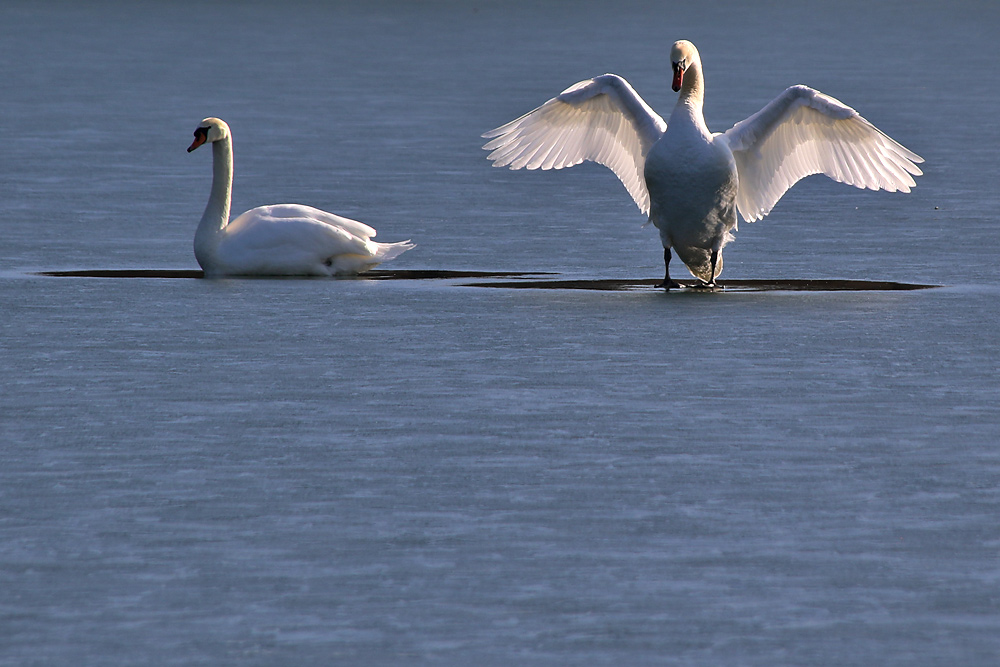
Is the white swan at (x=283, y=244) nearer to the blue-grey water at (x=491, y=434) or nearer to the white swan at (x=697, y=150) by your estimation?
the blue-grey water at (x=491, y=434)

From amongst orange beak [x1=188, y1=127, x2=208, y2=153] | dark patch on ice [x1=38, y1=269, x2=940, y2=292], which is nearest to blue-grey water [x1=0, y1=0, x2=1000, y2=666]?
dark patch on ice [x1=38, y1=269, x2=940, y2=292]

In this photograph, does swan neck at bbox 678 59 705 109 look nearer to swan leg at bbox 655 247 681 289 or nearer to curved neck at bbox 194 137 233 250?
swan leg at bbox 655 247 681 289

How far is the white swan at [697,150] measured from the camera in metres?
9.84

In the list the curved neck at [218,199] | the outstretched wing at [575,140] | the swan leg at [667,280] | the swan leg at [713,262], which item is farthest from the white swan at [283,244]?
the swan leg at [713,262]

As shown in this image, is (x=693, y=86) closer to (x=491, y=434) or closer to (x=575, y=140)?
(x=575, y=140)

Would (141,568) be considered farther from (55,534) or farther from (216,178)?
(216,178)

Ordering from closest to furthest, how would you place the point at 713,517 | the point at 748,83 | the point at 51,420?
1. the point at 713,517
2. the point at 51,420
3. the point at 748,83

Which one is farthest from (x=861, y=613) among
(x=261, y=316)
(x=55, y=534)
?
(x=261, y=316)

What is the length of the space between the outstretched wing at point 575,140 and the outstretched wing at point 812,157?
676mm

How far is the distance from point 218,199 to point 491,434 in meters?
4.97

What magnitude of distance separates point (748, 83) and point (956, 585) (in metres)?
19.6

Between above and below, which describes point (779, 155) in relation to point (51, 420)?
above

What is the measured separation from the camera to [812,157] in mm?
11055

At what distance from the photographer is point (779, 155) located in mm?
10953
